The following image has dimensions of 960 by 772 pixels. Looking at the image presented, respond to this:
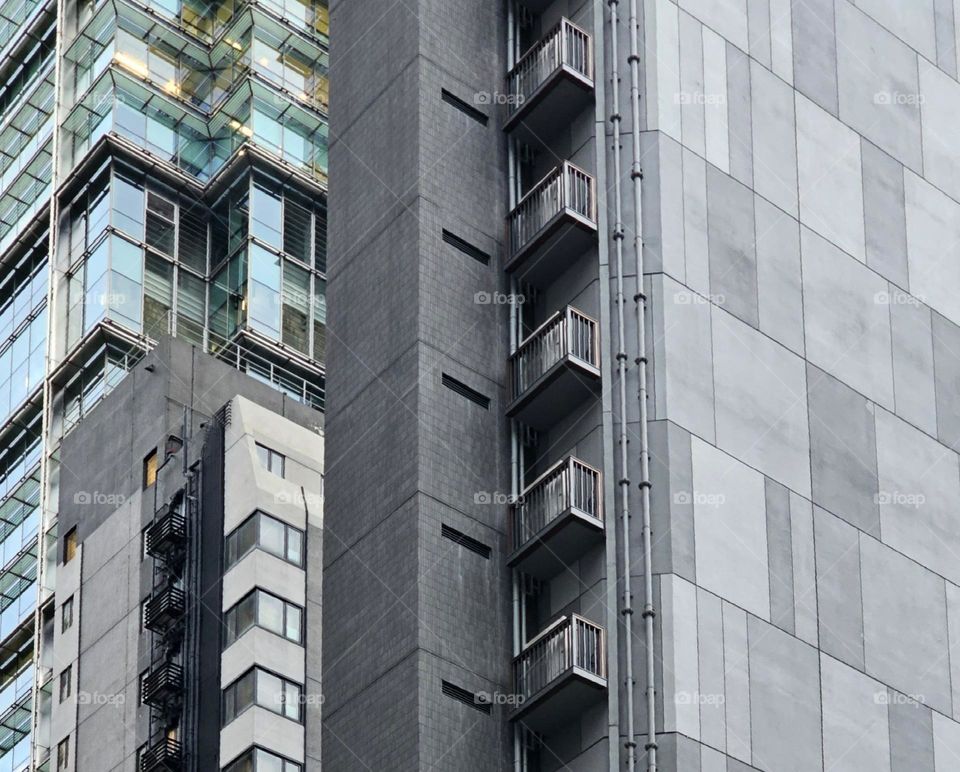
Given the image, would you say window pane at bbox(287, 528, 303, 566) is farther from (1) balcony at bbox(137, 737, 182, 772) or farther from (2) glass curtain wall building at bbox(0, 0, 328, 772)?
(2) glass curtain wall building at bbox(0, 0, 328, 772)

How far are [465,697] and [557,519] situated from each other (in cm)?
473

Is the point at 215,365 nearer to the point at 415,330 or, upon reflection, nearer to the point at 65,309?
the point at 65,309

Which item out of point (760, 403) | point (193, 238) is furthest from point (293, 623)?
point (193, 238)

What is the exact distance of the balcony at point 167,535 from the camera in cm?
9606

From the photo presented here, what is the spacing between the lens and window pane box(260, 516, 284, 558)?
9206cm

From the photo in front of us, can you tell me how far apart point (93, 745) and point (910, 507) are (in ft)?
148

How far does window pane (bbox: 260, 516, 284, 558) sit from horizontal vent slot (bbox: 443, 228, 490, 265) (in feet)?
102

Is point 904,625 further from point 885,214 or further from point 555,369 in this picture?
point 885,214

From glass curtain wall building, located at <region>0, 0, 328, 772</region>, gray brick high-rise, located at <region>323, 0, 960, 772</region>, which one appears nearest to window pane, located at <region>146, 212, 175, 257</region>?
glass curtain wall building, located at <region>0, 0, 328, 772</region>

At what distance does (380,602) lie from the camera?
5869 cm

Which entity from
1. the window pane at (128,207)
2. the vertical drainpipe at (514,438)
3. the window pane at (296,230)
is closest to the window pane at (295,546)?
the window pane at (128,207)

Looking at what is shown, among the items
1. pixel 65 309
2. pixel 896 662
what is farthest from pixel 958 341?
pixel 65 309

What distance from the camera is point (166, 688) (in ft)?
304

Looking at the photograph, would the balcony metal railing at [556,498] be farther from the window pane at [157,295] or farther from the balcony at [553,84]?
the window pane at [157,295]
